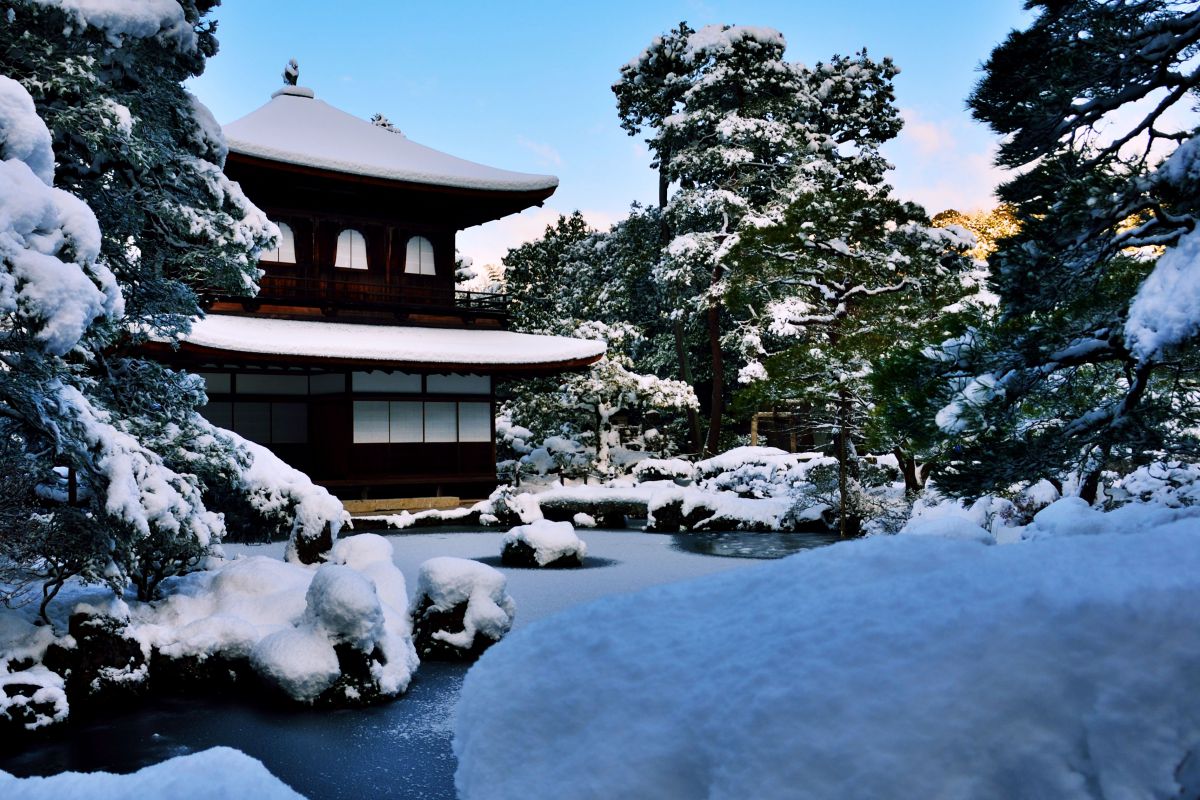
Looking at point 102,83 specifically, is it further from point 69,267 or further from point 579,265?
point 579,265

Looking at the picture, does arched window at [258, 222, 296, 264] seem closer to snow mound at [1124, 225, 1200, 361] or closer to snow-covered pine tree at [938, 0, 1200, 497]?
snow-covered pine tree at [938, 0, 1200, 497]

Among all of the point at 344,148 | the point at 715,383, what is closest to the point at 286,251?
the point at 344,148

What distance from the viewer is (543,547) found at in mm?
11734

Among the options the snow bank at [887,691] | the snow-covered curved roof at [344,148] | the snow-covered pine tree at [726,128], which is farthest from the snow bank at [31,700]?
the snow-covered pine tree at [726,128]

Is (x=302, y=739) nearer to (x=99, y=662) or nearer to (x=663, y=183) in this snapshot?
(x=99, y=662)

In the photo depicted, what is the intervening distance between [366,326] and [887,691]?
18370mm

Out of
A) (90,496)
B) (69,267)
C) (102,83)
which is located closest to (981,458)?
(69,267)

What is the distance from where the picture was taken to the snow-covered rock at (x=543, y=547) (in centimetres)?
1174

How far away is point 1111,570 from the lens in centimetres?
127

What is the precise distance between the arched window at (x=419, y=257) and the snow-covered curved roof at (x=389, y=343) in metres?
1.38

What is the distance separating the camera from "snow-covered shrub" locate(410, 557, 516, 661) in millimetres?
7406

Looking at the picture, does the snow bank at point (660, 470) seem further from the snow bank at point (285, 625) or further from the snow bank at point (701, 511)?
the snow bank at point (285, 625)

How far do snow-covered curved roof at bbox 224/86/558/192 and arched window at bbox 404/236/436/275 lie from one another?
5.28 ft

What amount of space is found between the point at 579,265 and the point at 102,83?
22122 millimetres
